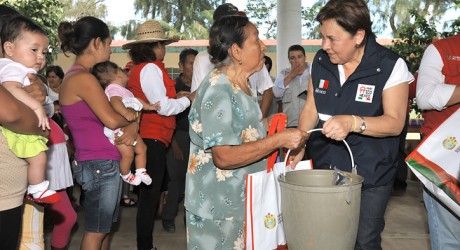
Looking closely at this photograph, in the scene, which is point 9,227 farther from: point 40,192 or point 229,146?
point 229,146

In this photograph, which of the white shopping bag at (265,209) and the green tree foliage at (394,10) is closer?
the white shopping bag at (265,209)

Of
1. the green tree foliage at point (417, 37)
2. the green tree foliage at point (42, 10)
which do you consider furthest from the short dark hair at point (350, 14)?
the green tree foliage at point (42, 10)

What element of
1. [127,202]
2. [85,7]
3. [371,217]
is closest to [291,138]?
[371,217]

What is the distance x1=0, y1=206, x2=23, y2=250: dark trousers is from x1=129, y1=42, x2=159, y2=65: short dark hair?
1.95m

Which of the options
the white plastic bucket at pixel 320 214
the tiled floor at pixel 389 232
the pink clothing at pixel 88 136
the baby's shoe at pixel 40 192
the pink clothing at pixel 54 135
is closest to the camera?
the white plastic bucket at pixel 320 214

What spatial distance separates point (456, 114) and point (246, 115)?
2.84 feet

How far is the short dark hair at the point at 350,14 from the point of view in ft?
7.18

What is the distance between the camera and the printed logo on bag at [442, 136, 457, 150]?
1.98 m

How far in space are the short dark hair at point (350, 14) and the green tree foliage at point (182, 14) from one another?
26160 millimetres

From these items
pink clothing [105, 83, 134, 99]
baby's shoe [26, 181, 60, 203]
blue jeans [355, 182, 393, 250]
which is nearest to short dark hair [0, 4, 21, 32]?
baby's shoe [26, 181, 60, 203]

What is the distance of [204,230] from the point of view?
7.16 ft

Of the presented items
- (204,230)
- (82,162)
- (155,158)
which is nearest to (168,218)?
(155,158)

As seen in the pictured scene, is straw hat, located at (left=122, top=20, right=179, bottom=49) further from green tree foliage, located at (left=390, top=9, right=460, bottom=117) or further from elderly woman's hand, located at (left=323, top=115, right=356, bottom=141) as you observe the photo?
green tree foliage, located at (left=390, top=9, right=460, bottom=117)

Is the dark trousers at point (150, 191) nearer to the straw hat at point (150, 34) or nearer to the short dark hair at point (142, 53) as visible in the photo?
the short dark hair at point (142, 53)
